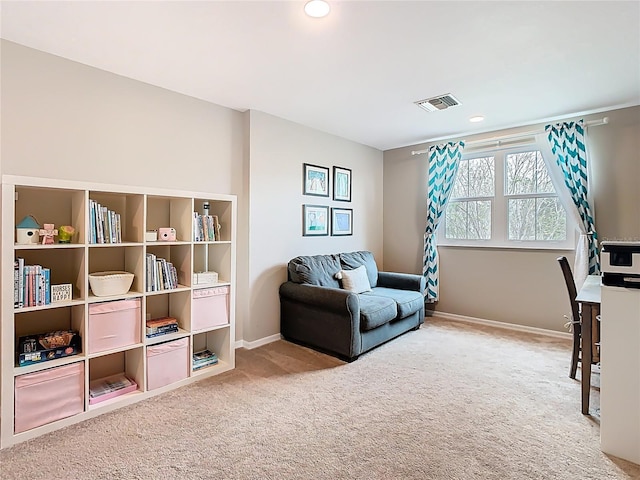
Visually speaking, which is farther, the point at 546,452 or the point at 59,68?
the point at 59,68

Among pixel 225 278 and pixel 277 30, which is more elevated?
pixel 277 30

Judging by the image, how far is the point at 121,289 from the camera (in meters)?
2.40

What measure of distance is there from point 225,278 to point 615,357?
109 inches

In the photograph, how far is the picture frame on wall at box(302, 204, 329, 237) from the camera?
4102 millimetres

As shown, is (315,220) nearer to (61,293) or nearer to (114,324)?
(114,324)

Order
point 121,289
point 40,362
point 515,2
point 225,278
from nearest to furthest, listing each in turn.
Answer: point 515,2
point 40,362
point 121,289
point 225,278

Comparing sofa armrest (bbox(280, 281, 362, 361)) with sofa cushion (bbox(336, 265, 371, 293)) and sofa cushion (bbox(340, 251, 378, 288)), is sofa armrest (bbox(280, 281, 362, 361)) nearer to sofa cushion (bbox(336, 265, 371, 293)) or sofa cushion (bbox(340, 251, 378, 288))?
sofa cushion (bbox(336, 265, 371, 293))

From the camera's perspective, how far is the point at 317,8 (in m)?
1.92

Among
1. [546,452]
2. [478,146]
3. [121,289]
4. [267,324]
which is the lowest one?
[546,452]

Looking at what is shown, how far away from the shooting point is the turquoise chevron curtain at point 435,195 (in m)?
4.54

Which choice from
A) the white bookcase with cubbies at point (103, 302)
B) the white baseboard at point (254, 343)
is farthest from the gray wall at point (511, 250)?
the white bookcase with cubbies at point (103, 302)

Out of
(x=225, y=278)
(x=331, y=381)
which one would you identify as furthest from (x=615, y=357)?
(x=225, y=278)

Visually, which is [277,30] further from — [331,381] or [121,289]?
[331,381]

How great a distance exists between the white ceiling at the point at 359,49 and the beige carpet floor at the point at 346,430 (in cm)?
248
